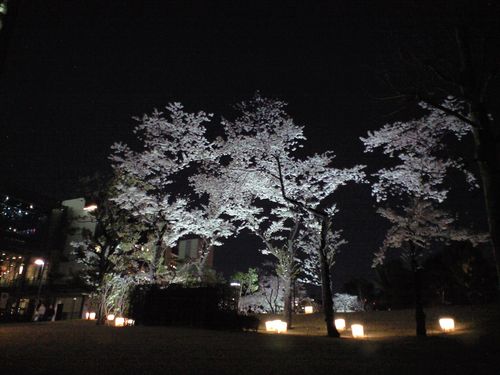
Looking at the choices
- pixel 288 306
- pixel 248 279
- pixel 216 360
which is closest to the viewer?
pixel 216 360

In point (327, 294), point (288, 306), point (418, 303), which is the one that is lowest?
point (288, 306)

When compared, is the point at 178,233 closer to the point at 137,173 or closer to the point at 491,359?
the point at 137,173

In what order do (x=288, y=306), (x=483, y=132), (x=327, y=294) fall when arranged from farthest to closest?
(x=288, y=306), (x=327, y=294), (x=483, y=132)

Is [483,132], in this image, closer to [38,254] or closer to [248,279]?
[248,279]

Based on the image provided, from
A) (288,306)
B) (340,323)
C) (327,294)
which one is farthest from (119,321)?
(340,323)

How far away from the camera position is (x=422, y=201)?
14.9 metres

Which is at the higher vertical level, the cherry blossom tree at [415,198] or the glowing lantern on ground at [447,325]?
the cherry blossom tree at [415,198]

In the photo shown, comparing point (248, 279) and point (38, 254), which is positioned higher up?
point (38, 254)

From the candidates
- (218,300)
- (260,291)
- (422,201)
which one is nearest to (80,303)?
(260,291)

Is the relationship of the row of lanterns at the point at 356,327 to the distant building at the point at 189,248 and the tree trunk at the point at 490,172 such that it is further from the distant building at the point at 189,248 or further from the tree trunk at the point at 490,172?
the distant building at the point at 189,248

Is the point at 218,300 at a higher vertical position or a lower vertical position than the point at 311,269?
lower

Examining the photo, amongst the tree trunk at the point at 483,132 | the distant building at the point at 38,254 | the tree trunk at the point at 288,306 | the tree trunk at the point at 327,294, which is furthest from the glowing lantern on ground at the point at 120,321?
the distant building at the point at 38,254

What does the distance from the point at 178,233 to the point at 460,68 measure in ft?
50.2

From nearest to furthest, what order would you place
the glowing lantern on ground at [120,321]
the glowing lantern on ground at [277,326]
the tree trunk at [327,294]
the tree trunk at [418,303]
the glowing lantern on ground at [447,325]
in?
the tree trunk at [327,294] < the tree trunk at [418,303] < the glowing lantern on ground at [447,325] < the glowing lantern on ground at [277,326] < the glowing lantern on ground at [120,321]
